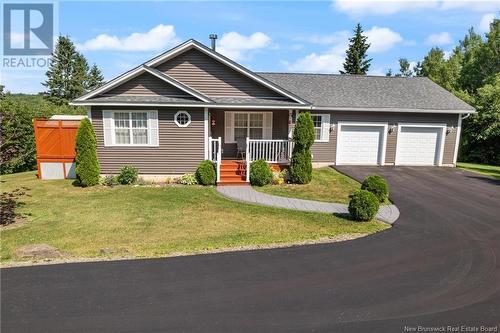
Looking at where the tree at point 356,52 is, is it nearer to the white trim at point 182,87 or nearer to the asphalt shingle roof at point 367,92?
the asphalt shingle roof at point 367,92

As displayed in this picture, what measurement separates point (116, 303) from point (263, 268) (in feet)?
8.86

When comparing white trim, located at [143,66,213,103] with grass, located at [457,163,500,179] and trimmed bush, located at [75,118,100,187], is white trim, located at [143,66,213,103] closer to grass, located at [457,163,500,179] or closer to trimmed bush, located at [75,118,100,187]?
trimmed bush, located at [75,118,100,187]

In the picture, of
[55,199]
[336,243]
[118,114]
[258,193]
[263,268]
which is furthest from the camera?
[118,114]

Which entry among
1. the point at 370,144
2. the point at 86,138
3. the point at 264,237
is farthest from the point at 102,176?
the point at 370,144

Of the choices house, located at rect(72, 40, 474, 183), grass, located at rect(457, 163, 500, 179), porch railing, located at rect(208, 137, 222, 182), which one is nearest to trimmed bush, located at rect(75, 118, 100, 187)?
house, located at rect(72, 40, 474, 183)

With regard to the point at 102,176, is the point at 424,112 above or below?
above

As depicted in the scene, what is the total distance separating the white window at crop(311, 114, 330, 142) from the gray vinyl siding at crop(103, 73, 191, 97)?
23.7ft

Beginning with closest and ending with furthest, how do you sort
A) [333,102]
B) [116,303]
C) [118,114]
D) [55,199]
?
[116,303]
[55,199]
[118,114]
[333,102]

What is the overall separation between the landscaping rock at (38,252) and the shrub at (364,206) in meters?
7.50

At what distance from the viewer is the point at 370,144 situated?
60.6ft

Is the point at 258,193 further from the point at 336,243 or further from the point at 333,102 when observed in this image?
the point at 333,102

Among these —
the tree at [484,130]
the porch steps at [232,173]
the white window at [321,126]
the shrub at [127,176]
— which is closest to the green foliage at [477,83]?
the tree at [484,130]

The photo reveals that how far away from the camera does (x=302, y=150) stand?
1426cm

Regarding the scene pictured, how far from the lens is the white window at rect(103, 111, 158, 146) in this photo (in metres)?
14.3
